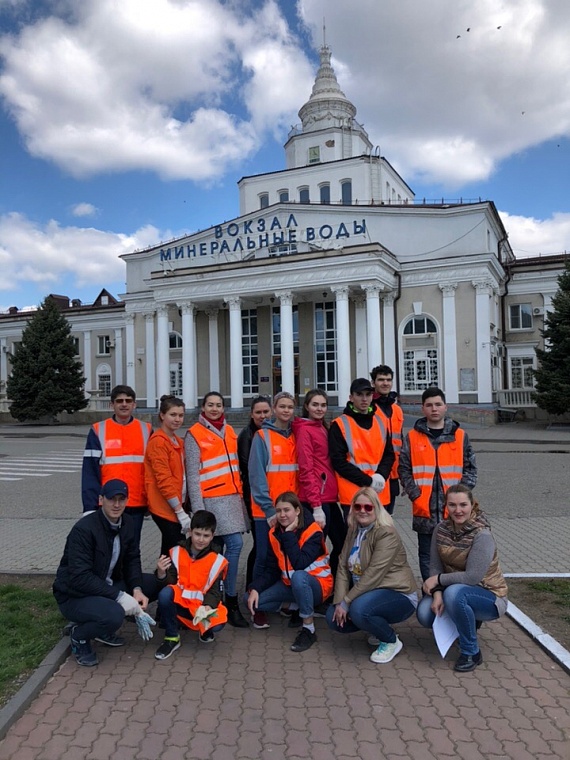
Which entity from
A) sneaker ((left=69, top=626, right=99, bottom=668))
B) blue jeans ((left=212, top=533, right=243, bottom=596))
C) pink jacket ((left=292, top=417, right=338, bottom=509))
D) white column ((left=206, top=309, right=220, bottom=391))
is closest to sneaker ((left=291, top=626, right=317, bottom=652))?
blue jeans ((left=212, top=533, right=243, bottom=596))

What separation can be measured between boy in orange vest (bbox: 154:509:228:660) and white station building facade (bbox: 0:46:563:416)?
24.5 metres

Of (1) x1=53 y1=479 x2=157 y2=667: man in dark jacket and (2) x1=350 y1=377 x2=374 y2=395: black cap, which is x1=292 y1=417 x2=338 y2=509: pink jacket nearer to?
(2) x1=350 y1=377 x2=374 y2=395: black cap

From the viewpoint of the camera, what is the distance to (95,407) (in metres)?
37.8

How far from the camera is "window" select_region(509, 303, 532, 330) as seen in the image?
35.2 metres

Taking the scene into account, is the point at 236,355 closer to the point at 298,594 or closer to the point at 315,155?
the point at 315,155

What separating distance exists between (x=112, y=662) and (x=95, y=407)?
116 ft

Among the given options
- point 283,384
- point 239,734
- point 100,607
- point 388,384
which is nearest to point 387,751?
point 239,734

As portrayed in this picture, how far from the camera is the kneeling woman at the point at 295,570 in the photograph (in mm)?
4617

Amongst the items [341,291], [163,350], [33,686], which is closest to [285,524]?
[33,686]

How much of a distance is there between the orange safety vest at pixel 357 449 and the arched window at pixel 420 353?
2599 cm

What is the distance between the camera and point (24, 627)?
4.86 meters

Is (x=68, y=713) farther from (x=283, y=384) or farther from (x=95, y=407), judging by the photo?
(x=95, y=407)

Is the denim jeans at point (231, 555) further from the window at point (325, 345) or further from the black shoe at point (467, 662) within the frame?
the window at point (325, 345)

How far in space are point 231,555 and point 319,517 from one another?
2.82 ft
